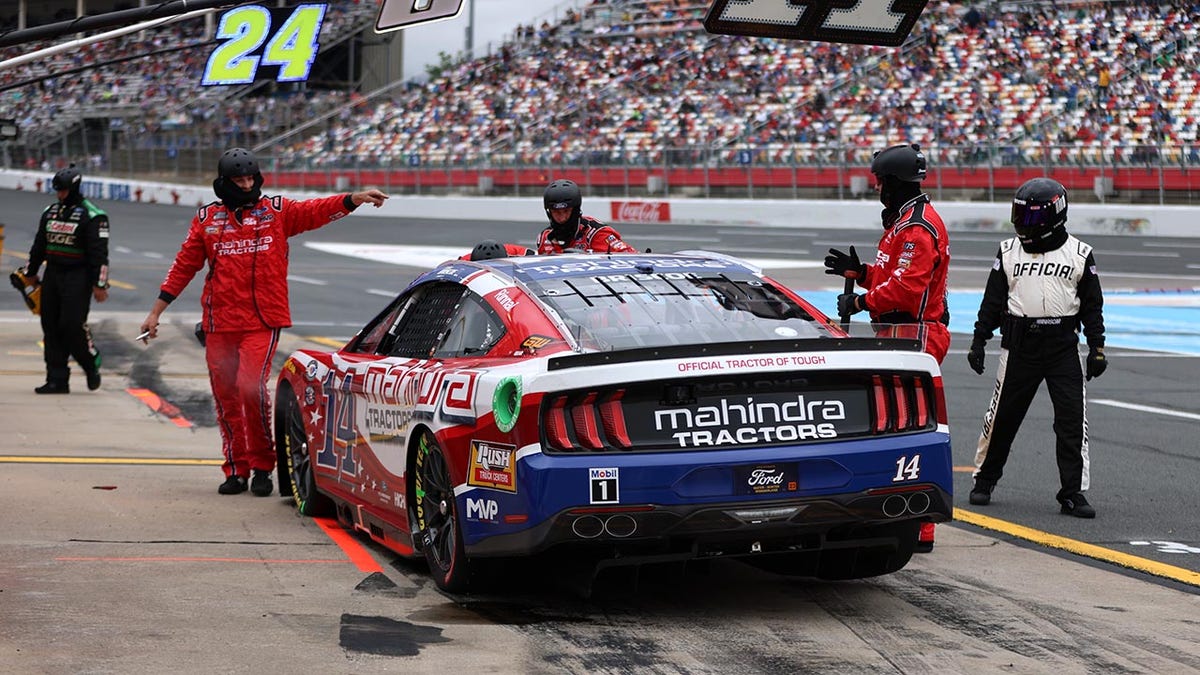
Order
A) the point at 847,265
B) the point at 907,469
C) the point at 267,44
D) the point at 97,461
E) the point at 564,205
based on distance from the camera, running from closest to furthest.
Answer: the point at 907,469
the point at 847,265
the point at 564,205
the point at 97,461
the point at 267,44

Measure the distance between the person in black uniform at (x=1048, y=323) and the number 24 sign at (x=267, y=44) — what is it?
8.49m

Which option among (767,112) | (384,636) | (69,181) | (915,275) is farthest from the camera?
(767,112)

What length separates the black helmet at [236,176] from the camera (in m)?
8.87

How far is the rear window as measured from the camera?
20.3ft

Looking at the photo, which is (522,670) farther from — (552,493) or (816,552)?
(816,552)

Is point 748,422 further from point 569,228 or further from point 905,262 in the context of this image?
point 569,228

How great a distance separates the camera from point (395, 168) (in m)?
47.1

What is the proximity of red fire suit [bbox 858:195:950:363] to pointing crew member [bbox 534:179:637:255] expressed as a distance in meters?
1.84

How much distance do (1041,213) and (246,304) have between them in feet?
13.6

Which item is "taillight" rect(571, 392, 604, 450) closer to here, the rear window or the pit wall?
the rear window

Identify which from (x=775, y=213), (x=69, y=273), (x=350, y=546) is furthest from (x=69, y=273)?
(x=775, y=213)

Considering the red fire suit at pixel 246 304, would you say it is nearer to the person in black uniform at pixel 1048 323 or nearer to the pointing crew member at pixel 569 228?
the pointing crew member at pixel 569 228

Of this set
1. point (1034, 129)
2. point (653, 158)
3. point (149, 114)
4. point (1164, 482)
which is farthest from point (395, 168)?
point (1164, 482)

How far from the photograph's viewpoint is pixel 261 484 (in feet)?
29.5
